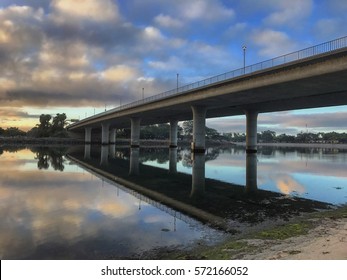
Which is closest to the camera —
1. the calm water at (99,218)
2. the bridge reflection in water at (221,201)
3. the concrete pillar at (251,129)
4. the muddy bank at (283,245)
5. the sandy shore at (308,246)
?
the sandy shore at (308,246)

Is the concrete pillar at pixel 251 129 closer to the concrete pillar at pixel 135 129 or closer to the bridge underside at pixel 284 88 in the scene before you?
the bridge underside at pixel 284 88

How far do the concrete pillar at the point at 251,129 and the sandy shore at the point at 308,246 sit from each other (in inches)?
2678

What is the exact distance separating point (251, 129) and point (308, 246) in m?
72.7

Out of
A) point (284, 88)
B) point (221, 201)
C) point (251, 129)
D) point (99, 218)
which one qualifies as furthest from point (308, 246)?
point (251, 129)

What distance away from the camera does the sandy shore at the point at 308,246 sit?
26.8 feet

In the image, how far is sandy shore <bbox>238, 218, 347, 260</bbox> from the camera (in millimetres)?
8156

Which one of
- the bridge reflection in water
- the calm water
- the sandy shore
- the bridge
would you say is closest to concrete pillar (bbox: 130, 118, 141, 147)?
the bridge

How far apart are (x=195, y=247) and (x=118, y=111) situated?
307 feet

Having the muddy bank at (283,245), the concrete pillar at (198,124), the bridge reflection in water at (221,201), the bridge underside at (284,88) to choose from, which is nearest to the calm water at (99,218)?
the bridge reflection in water at (221,201)

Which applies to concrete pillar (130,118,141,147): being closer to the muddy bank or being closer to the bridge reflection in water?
the bridge reflection in water

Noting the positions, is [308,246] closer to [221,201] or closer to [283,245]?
[283,245]

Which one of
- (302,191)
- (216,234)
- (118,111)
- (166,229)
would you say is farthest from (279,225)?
(118,111)

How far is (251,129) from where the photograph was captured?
80250mm

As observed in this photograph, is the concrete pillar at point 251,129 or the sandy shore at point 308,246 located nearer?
the sandy shore at point 308,246
